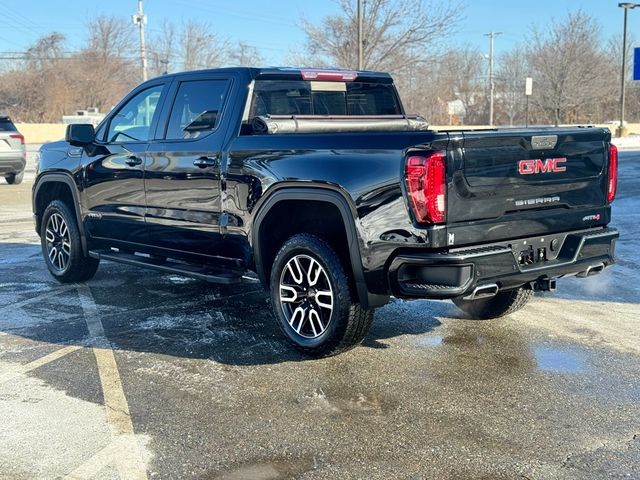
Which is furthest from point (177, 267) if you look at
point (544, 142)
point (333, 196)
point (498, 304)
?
point (544, 142)

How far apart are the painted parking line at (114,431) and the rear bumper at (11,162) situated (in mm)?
13583

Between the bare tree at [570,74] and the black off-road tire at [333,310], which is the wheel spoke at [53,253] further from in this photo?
the bare tree at [570,74]

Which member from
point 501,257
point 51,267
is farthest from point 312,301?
point 51,267

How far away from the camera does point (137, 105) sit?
6656mm

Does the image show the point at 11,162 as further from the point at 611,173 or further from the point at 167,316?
the point at 611,173

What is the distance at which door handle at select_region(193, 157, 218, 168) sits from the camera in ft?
18.1

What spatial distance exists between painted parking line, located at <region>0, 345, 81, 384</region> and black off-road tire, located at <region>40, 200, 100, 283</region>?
2092 millimetres

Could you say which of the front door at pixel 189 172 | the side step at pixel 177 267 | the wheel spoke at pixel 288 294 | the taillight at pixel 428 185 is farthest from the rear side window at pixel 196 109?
the taillight at pixel 428 185

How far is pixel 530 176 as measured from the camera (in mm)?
4598

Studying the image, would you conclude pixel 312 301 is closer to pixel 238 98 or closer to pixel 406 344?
pixel 406 344

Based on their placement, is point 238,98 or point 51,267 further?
point 51,267

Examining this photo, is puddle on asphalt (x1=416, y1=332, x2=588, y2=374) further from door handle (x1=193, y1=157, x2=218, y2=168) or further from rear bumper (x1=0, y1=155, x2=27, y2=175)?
rear bumper (x1=0, y1=155, x2=27, y2=175)

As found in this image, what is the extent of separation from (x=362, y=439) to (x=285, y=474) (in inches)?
20.7

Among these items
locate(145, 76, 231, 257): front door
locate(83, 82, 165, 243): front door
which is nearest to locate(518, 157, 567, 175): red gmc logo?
locate(145, 76, 231, 257): front door
